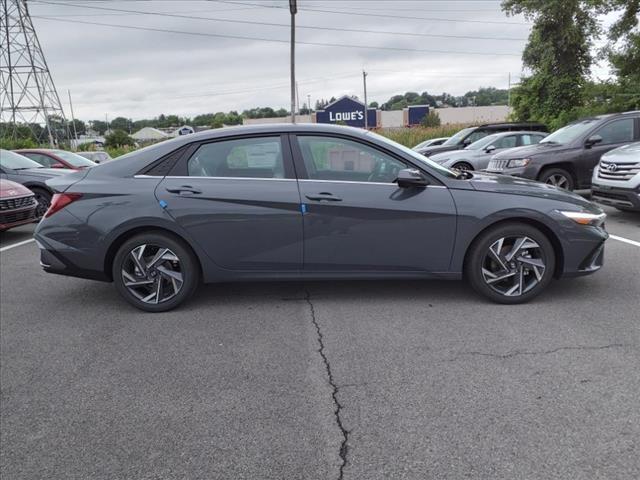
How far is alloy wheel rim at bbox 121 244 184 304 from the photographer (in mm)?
4551

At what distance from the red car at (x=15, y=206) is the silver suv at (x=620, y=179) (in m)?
8.95

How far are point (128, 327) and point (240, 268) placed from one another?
3.31 feet

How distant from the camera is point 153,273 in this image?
458 cm

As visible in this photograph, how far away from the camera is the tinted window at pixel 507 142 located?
44.9 feet

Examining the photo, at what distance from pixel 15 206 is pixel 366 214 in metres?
6.61

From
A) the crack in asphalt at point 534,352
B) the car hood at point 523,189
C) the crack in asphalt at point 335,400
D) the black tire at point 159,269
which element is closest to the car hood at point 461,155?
the car hood at point 523,189

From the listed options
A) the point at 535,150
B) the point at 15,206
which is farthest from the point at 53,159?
the point at 535,150

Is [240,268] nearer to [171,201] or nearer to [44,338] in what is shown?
[171,201]

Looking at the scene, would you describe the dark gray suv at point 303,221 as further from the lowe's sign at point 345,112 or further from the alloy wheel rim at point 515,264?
the lowe's sign at point 345,112

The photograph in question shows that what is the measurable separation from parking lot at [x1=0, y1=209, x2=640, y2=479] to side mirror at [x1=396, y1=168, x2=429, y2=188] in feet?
3.34

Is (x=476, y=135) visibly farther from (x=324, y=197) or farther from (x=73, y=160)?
(x=324, y=197)

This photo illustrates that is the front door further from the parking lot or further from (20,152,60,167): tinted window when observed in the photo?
(20,152,60,167): tinted window

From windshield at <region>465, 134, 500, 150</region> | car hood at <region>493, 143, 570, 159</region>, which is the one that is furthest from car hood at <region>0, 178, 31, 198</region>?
windshield at <region>465, 134, 500, 150</region>

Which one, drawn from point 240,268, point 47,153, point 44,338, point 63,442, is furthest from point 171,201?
point 47,153
